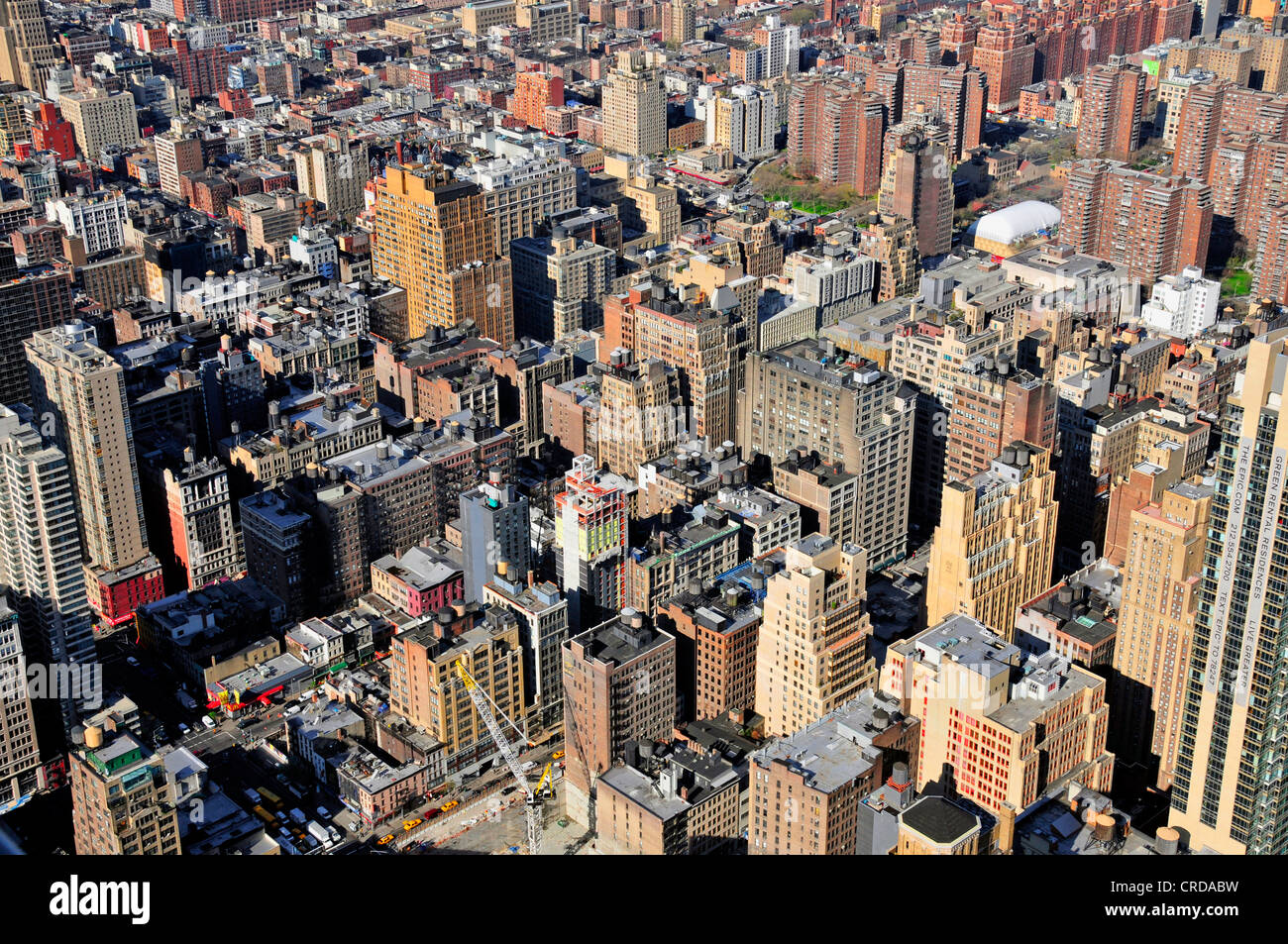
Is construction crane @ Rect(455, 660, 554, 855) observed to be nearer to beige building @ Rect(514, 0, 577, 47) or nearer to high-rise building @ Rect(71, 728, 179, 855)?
high-rise building @ Rect(71, 728, 179, 855)

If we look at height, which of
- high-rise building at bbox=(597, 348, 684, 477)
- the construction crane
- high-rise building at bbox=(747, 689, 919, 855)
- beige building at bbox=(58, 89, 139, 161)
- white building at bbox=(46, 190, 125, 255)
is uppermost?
beige building at bbox=(58, 89, 139, 161)

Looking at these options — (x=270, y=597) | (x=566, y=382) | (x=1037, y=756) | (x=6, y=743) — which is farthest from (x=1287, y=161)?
(x=6, y=743)

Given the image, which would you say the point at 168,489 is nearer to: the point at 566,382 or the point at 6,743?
the point at 6,743

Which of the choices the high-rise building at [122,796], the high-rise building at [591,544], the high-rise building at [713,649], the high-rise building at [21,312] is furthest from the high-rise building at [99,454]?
the high-rise building at [713,649]

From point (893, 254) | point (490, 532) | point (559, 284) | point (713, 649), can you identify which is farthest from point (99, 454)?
point (893, 254)

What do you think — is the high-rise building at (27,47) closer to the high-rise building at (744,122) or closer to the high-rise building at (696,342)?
the high-rise building at (744,122)

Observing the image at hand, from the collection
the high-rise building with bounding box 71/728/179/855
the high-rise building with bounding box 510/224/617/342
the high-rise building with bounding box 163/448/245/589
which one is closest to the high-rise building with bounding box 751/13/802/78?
the high-rise building with bounding box 510/224/617/342

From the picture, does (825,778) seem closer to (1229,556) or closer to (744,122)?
(1229,556)
